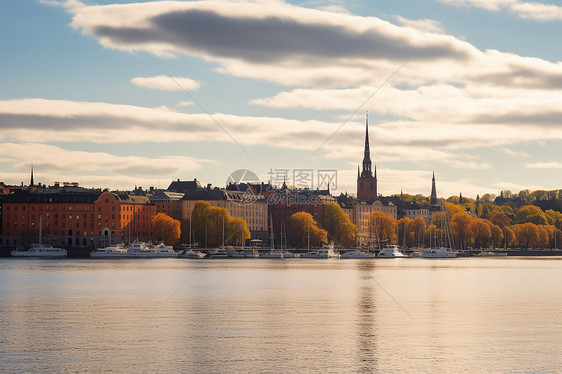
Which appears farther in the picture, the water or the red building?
the red building

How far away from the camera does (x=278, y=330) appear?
38344mm

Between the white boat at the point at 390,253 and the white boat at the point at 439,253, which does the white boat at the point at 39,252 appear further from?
the white boat at the point at 439,253

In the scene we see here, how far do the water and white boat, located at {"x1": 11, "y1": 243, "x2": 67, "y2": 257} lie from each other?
97.3 metres

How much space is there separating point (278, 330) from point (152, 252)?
401 ft

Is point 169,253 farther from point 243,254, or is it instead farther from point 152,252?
point 243,254

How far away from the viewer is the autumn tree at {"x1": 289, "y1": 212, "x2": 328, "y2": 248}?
188000 mm

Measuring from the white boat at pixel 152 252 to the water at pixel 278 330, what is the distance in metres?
91.4

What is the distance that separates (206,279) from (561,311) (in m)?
37.5

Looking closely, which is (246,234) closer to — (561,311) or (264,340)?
(561,311)

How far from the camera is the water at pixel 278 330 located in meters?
30.2

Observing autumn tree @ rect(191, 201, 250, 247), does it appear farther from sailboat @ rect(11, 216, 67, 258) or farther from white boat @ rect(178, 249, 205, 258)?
sailboat @ rect(11, 216, 67, 258)

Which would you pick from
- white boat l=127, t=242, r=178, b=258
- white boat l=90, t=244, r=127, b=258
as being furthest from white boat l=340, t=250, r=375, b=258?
white boat l=90, t=244, r=127, b=258

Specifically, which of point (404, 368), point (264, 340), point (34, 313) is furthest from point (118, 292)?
point (404, 368)

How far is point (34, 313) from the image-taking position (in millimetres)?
44875
